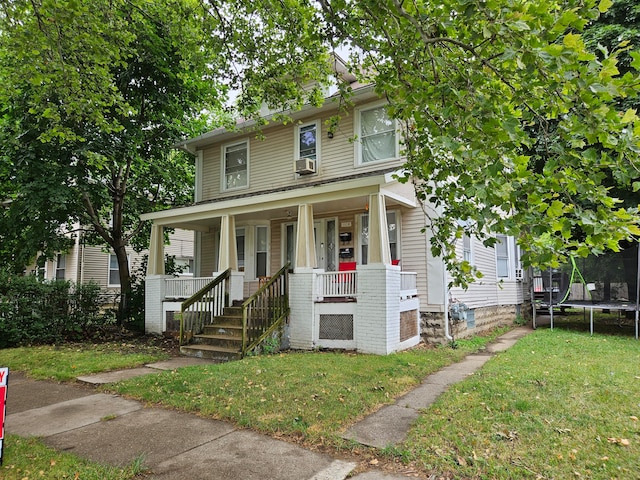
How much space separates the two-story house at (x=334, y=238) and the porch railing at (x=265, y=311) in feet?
0.70

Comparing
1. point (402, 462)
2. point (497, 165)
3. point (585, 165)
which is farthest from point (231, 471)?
point (585, 165)

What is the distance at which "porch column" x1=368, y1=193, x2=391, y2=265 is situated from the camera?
823 centimetres

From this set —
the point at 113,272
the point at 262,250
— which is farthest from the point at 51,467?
the point at 113,272

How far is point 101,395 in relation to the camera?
587cm

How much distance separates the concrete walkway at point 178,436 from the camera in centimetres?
343

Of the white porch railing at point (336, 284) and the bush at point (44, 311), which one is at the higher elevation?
the white porch railing at point (336, 284)

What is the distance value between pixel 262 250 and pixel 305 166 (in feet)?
10.1

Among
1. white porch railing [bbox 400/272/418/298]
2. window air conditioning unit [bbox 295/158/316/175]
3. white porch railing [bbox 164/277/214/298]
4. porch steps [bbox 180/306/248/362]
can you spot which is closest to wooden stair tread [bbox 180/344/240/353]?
porch steps [bbox 180/306/248/362]

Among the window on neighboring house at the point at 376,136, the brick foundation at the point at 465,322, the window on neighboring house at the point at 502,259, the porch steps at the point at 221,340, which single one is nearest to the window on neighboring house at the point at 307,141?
the window on neighboring house at the point at 376,136

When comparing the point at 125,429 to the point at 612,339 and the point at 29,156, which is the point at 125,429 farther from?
the point at 612,339

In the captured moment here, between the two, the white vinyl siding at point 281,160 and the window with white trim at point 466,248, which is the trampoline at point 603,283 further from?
the white vinyl siding at point 281,160

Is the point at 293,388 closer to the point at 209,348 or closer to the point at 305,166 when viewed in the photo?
the point at 209,348

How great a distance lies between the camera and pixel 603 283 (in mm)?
11312

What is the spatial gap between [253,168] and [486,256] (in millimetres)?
7918
